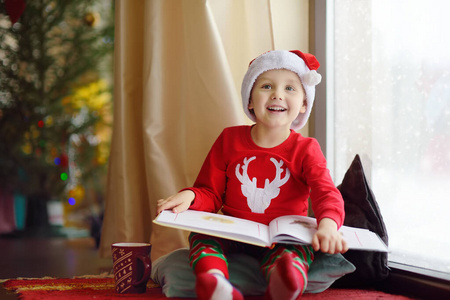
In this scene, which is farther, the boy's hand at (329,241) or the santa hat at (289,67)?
the santa hat at (289,67)

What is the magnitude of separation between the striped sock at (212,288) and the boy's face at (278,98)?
0.45 metres

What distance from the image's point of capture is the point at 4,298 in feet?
3.49

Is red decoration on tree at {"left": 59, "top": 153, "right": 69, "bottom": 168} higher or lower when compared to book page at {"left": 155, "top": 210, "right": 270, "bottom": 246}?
lower

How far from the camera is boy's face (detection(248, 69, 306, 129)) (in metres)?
1.13

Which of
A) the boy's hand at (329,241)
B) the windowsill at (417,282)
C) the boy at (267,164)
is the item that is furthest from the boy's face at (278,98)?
the windowsill at (417,282)

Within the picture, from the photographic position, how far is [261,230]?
0.96m

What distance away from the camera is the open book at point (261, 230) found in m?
0.88

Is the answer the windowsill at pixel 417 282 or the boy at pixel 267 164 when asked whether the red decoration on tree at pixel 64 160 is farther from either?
the windowsill at pixel 417 282

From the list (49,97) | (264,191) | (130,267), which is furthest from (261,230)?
(49,97)

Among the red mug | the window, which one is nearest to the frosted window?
the window

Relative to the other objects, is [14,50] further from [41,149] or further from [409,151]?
[409,151]

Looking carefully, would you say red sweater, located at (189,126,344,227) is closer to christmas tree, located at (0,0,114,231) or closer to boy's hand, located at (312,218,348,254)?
boy's hand, located at (312,218,348,254)

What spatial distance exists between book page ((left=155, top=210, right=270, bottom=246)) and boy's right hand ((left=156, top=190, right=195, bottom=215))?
0.07 feet

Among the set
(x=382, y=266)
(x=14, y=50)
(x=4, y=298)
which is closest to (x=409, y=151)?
(x=382, y=266)
